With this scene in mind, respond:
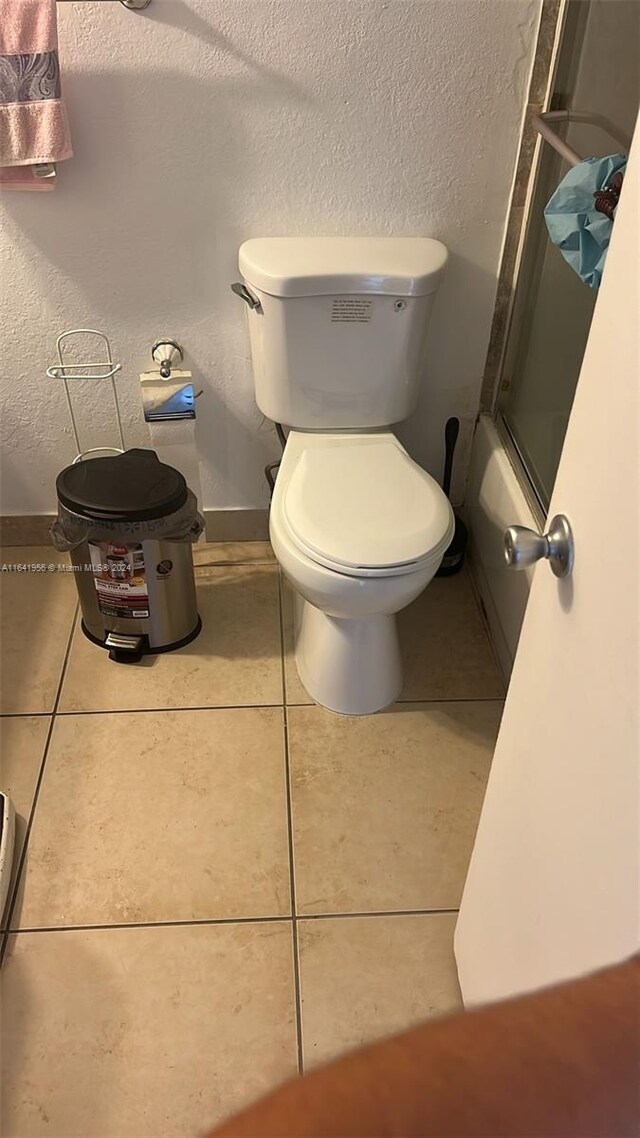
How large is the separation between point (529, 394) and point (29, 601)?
1.26m

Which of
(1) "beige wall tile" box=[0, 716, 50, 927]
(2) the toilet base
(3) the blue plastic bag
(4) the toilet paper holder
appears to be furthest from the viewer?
(4) the toilet paper holder

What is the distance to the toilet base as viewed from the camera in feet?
5.48

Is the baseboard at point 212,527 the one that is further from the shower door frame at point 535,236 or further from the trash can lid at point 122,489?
the shower door frame at point 535,236

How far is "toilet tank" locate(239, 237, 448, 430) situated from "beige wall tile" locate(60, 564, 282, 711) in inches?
18.3

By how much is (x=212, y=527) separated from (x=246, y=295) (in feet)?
2.12

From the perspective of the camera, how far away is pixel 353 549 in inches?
58.1

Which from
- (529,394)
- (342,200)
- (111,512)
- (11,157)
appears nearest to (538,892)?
(111,512)

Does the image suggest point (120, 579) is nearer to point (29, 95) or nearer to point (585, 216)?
point (29, 95)

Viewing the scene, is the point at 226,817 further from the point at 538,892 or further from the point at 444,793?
the point at 538,892

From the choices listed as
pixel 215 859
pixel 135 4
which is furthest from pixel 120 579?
pixel 135 4

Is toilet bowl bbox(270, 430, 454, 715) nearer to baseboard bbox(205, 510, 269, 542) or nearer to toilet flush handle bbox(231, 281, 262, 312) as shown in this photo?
toilet flush handle bbox(231, 281, 262, 312)

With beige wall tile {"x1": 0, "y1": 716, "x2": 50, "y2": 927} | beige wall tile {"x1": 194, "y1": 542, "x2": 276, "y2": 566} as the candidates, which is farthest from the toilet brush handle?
beige wall tile {"x1": 0, "y1": 716, "x2": 50, "y2": 927}

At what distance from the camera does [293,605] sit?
2.02 meters

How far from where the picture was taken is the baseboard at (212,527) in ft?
7.07
